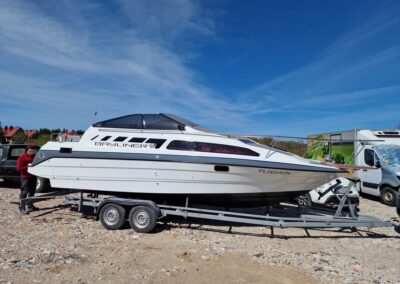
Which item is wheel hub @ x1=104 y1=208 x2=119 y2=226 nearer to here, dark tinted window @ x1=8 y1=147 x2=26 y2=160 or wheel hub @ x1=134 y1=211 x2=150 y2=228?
wheel hub @ x1=134 y1=211 x2=150 y2=228

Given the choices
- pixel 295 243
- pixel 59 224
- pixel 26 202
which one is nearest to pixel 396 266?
pixel 295 243

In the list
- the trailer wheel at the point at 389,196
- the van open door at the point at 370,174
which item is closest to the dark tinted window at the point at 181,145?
the van open door at the point at 370,174

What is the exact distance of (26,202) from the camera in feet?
24.7

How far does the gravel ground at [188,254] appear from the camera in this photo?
430cm

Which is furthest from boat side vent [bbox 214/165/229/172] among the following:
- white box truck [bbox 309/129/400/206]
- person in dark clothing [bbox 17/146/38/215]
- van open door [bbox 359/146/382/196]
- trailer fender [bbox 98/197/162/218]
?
van open door [bbox 359/146/382/196]

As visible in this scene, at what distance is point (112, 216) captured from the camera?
6520mm

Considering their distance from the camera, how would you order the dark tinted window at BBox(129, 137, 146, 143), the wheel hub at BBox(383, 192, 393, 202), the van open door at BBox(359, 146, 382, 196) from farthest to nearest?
1. the van open door at BBox(359, 146, 382, 196)
2. the wheel hub at BBox(383, 192, 393, 202)
3. the dark tinted window at BBox(129, 137, 146, 143)

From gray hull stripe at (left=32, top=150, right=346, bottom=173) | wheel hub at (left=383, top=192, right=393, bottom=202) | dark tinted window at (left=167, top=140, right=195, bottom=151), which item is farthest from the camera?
wheel hub at (left=383, top=192, right=393, bottom=202)

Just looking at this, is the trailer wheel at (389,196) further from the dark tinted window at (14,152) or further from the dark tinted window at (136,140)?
the dark tinted window at (14,152)

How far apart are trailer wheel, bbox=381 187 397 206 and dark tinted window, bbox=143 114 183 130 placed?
7677 millimetres

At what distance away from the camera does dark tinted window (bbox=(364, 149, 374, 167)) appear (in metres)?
11.1

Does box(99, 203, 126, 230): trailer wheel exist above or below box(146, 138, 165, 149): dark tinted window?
below

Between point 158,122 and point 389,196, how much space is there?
8089mm

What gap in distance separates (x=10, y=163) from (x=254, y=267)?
9.86 m
